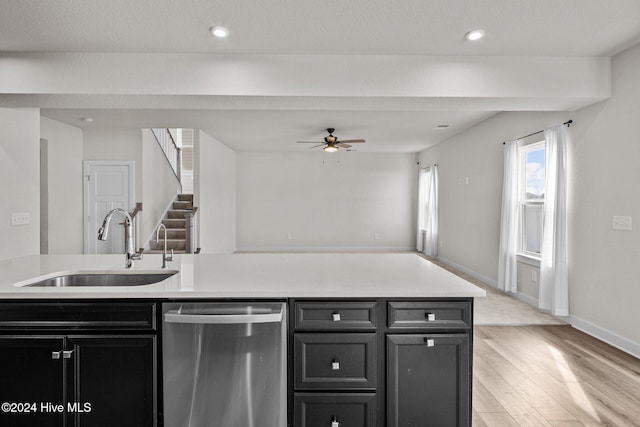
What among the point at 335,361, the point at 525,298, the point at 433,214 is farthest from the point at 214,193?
the point at 335,361

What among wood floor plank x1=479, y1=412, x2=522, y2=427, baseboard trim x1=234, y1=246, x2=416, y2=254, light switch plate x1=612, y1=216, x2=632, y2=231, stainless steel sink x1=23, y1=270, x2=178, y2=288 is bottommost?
wood floor plank x1=479, y1=412, x2=522, y2=427

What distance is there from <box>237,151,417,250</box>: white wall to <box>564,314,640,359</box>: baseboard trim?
5.63 metres

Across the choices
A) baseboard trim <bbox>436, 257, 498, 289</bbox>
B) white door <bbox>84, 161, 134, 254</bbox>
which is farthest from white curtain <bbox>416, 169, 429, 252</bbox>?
white door <bbox>84, 161, 134, 254</bbox>

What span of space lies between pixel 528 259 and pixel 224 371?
4.19m

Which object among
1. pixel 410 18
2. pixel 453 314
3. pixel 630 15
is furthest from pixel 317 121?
pixel 453 314

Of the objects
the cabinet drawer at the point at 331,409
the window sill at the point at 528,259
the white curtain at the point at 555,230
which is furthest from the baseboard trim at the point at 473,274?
the cabinet drawer at the point at 331,409

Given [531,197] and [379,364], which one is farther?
[531,197]

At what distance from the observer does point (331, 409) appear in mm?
1632

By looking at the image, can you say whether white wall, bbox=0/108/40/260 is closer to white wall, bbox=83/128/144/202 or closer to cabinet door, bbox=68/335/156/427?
cabinet door, bbox=68/335/156/427

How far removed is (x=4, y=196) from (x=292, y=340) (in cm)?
326

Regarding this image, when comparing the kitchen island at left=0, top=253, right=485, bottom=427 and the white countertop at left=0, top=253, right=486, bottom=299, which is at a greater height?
the white countertop at left=0, top=253, right=486, bottom=299

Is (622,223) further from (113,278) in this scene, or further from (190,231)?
(190,231)

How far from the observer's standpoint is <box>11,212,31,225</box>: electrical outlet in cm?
333

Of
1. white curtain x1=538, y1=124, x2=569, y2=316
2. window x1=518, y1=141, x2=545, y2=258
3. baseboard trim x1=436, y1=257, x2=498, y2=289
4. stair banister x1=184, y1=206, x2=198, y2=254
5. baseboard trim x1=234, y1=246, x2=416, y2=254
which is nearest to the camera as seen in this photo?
white curtain x1=538, y1=124, x2=569, y2=316
